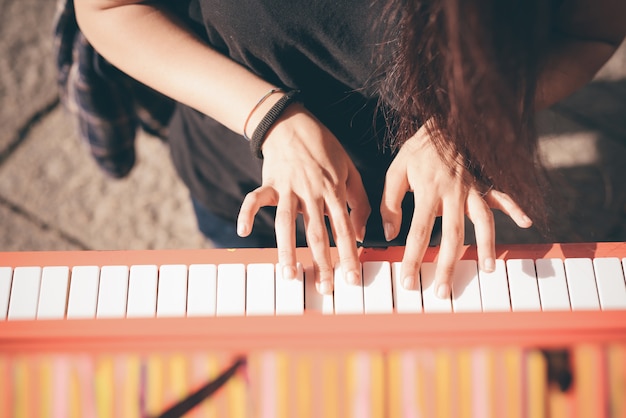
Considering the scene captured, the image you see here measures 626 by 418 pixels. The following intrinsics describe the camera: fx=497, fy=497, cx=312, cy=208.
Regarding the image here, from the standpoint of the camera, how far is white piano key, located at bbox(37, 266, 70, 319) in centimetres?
50

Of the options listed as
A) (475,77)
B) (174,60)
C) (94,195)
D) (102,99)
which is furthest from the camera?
(94,195)

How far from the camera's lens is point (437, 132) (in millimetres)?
A: 500

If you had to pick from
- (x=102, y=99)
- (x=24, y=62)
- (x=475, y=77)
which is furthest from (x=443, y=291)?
(x=24, y=62)

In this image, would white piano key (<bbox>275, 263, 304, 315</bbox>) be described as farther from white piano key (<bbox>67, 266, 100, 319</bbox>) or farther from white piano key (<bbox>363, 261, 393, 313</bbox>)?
white piano key (<bbox>67, 266, 100, 319</bbox>)

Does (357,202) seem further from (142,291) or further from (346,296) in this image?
(142,291)

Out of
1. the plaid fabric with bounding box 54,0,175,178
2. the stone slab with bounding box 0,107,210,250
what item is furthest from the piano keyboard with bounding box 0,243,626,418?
the stone slab with bounding box 0,107,210,250

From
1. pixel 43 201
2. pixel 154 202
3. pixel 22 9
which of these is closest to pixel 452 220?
pixel 154 202

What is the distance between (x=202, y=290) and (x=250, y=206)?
100 mm

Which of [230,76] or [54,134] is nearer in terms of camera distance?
[230,76]

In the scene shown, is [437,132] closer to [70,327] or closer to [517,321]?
[517,321]

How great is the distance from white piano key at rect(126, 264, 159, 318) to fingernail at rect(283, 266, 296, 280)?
0.14 meters

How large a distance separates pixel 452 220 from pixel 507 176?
78 mm

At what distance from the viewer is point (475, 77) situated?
0.38 meters

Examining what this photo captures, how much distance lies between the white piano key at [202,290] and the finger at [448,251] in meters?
0.23
